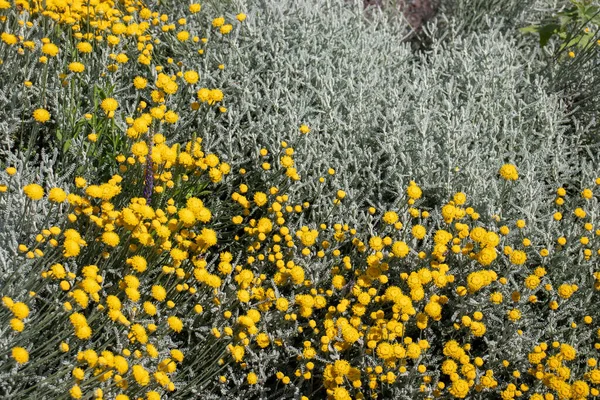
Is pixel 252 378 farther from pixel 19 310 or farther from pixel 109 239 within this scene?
pixel 19 310

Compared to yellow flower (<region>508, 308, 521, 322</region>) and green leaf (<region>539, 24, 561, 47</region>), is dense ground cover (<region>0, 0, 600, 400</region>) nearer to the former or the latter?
yellow flower (<region>508, 308, 521, 322</region>)

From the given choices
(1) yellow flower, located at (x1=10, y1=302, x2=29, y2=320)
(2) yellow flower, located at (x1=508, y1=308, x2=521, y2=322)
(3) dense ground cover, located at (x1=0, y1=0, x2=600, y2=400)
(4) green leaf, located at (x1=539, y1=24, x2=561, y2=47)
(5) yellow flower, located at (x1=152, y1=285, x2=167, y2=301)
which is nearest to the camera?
(1) yellow flower, located at (x1=10, y1=302, x2=29, y2=320)

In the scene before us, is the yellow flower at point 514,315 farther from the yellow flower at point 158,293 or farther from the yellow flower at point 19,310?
the yellow flower at point 19,310

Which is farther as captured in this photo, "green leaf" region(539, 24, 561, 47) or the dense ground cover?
"green leaf" region(539, 24, 561, 47)

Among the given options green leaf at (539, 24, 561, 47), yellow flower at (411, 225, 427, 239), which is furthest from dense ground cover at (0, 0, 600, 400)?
green leaf at (539, 24, 561, 47)

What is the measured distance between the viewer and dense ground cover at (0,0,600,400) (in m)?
2.36

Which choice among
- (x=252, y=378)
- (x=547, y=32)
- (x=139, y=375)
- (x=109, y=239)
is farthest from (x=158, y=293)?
(x=547, y=32)

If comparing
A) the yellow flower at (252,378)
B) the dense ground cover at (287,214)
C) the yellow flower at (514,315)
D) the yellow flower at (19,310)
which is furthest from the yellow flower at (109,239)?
the yellow flower at (514,315)

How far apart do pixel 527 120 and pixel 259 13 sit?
1.51m

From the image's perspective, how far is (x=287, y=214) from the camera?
9.78ft

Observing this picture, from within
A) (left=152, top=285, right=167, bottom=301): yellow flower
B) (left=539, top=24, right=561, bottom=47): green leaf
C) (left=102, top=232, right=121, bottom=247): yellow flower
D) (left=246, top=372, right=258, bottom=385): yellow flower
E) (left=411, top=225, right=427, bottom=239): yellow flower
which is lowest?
(left=246, top=372, right=258, bottom=385): yellow flower

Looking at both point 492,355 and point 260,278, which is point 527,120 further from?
point 260,278

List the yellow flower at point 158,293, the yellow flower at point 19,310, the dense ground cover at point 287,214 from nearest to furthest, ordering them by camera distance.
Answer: the yellow flower at point 19,310
the yellow flower at point 158,293
the dense ground cover at point 287,214

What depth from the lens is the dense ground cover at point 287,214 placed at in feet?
7.73
